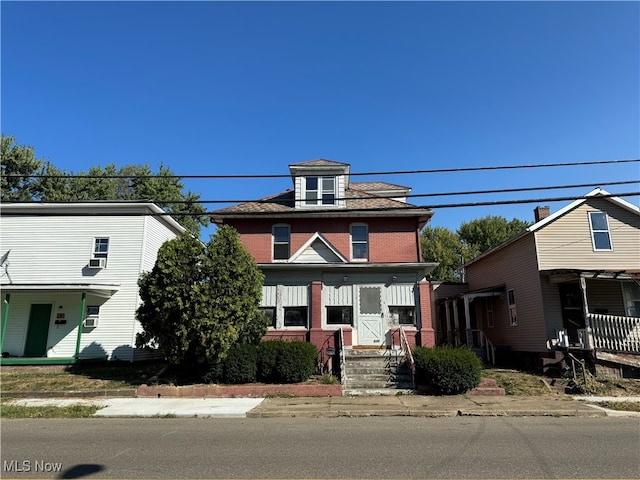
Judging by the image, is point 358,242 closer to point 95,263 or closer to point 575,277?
point 575,277

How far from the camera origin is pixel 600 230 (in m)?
19.3

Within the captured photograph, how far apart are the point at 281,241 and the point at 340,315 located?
14.9 ft

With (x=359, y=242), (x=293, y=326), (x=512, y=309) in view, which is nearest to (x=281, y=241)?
(x=359, y=242)

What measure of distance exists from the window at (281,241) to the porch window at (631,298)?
1478 cm

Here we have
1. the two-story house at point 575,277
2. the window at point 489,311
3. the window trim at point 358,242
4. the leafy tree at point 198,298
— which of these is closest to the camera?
the leafy tree at point 198,298

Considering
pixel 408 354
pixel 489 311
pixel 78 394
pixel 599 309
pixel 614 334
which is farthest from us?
pixel 489 311

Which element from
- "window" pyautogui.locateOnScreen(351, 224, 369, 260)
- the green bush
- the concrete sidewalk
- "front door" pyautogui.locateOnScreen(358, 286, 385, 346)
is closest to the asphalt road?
the concrete sidewalk

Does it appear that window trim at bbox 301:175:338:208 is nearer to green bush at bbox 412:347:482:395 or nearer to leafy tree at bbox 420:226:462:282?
green bush at bbox 412:347:482:395

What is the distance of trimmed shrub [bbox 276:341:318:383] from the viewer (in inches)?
531

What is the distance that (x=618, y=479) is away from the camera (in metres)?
5.38

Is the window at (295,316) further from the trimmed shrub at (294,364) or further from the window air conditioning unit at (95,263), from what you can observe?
the window air conditioning unit at (95,263)

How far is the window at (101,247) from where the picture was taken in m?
19.6

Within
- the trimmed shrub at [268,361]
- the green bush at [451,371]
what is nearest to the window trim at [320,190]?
the trimmed shrub at [268,361]

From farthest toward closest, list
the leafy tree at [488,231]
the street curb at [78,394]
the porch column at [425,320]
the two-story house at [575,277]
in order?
the leafy tree at [488,231]
the porch column at [425,320]
the two-story house at [575,277]
the street curb at [78,394]
